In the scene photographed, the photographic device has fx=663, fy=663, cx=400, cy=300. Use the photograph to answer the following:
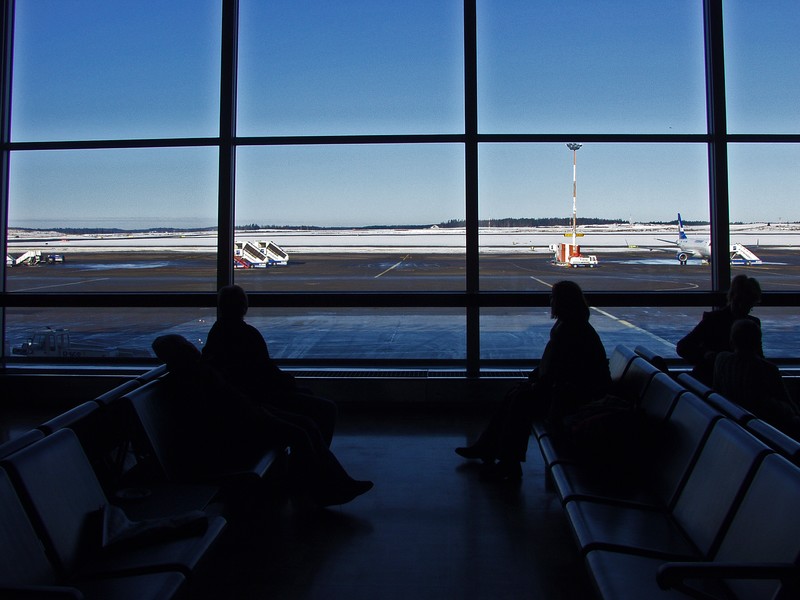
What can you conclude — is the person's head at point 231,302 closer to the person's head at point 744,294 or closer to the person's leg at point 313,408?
the person's leg at point 313,408

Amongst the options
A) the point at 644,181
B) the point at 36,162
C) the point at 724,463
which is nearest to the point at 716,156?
the point at 644,181

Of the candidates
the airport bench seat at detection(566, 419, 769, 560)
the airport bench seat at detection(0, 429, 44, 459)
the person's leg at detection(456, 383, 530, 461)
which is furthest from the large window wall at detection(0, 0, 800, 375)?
the airport bench seat at detection(0, 429, 44, 459)

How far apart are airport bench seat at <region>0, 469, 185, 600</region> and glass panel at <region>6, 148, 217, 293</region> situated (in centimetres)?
426

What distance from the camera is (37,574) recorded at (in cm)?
190

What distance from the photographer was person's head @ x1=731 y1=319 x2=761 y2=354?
121 inches

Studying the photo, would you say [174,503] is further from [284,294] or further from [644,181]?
[644,181]

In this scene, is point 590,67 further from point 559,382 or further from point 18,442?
point 18,442

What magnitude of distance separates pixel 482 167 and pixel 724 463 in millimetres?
4078

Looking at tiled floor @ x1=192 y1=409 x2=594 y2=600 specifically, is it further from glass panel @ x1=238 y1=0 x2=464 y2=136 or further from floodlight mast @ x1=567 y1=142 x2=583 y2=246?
glass panel @ x1=238 y1=0 x2=464 y2=136

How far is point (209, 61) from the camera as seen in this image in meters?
6.02

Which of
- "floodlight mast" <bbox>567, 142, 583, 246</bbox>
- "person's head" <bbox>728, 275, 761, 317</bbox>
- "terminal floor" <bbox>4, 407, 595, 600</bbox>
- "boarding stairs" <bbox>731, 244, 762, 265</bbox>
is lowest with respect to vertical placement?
"terminal floor" <bbox>4, 407, 595, 600</bbox>

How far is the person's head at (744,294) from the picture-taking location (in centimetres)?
377

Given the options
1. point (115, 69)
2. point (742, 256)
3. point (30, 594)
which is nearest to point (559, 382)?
point (30, 594)

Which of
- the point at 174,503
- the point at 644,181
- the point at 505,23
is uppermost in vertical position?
the point at 505,23
